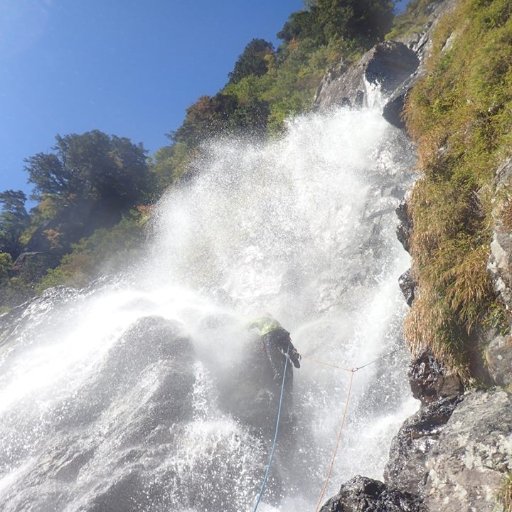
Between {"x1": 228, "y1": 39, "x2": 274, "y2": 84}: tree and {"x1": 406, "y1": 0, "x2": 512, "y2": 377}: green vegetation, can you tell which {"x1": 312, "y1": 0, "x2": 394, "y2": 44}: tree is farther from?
{"x1": 406, "y1": 0, "x2": 512, "y2": 377}: green vegetation

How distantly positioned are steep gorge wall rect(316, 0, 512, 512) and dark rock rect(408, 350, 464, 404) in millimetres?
15

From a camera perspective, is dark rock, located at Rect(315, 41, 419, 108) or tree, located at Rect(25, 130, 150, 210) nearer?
dark rock, located at Rect(315, 41, 419, 108)

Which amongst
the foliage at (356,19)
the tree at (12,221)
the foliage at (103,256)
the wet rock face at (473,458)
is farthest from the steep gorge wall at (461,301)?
the tree at (12,221)

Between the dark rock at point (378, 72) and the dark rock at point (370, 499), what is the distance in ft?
51.6

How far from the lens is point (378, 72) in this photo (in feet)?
56.6

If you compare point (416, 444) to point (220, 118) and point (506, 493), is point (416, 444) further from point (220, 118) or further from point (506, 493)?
point (220, 118)

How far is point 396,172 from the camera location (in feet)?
46.7

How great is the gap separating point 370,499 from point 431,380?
2101 mm

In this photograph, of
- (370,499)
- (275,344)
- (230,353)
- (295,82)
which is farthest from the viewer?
(295,82)

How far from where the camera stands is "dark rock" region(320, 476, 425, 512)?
431 centimetres

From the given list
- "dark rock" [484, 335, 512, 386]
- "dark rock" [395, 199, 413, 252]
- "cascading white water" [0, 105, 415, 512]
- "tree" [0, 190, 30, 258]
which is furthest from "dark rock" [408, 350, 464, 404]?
"tree" [0, 190, 30, 258]

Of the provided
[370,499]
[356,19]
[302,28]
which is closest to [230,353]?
[370,499]

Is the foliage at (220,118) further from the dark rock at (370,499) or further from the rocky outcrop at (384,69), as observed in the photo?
the dark rock at (370,499)

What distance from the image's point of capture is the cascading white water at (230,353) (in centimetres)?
852
